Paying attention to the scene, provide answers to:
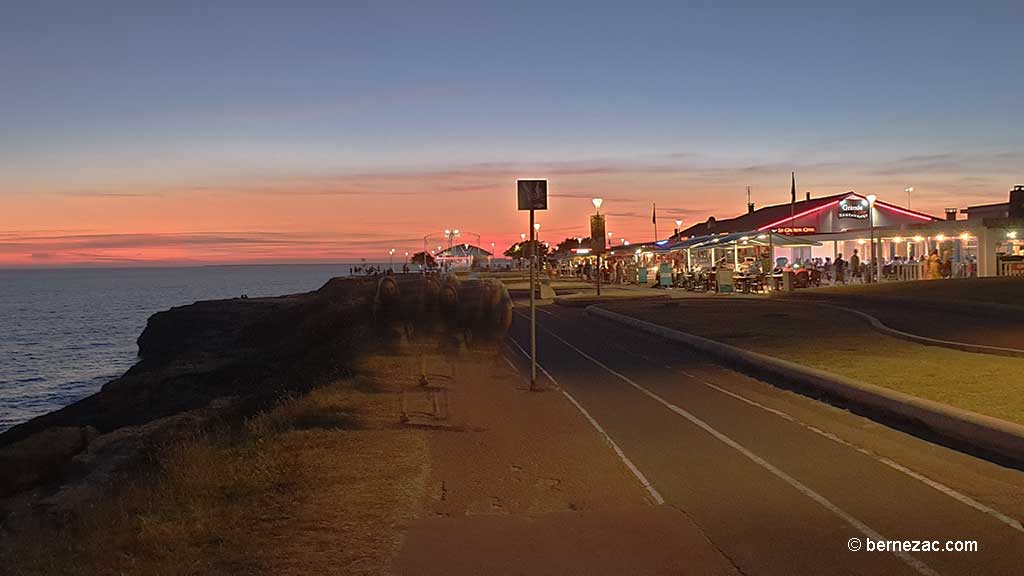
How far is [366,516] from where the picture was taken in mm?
7477

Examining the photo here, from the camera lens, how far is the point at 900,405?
11570 mm

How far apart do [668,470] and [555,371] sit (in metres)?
8.44

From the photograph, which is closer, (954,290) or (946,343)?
(946,343)

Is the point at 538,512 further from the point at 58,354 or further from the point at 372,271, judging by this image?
the point at 372,271

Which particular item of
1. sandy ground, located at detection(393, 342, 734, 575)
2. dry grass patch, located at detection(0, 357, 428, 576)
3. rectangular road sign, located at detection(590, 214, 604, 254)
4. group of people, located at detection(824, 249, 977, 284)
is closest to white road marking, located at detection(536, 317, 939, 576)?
sandy ground, located at detection(393, 342, 734, 575)

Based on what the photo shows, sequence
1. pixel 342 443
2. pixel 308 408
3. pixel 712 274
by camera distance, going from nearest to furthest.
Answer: pixel 342 443 < pixel 308 408 < pixel 712 274

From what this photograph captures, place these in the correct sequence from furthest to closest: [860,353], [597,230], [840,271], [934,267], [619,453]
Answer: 1. [840,271]
2. [597,230]
3. [934,267]
4. [860,353]
5. [619,453]

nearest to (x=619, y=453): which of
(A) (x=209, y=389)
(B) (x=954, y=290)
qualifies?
(A) (x=209, y=389)

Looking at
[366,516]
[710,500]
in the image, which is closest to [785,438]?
[710,500]

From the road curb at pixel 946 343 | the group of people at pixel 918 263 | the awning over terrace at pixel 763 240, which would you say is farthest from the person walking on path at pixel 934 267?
the road curb at pixel 946 343

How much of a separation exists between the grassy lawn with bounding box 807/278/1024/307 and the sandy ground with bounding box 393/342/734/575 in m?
20.3

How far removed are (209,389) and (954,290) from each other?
24.1 m

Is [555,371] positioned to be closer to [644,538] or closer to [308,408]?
[308,408]

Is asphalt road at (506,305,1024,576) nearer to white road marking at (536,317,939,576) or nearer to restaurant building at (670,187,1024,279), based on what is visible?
white road marking at (536,317,939,576)
